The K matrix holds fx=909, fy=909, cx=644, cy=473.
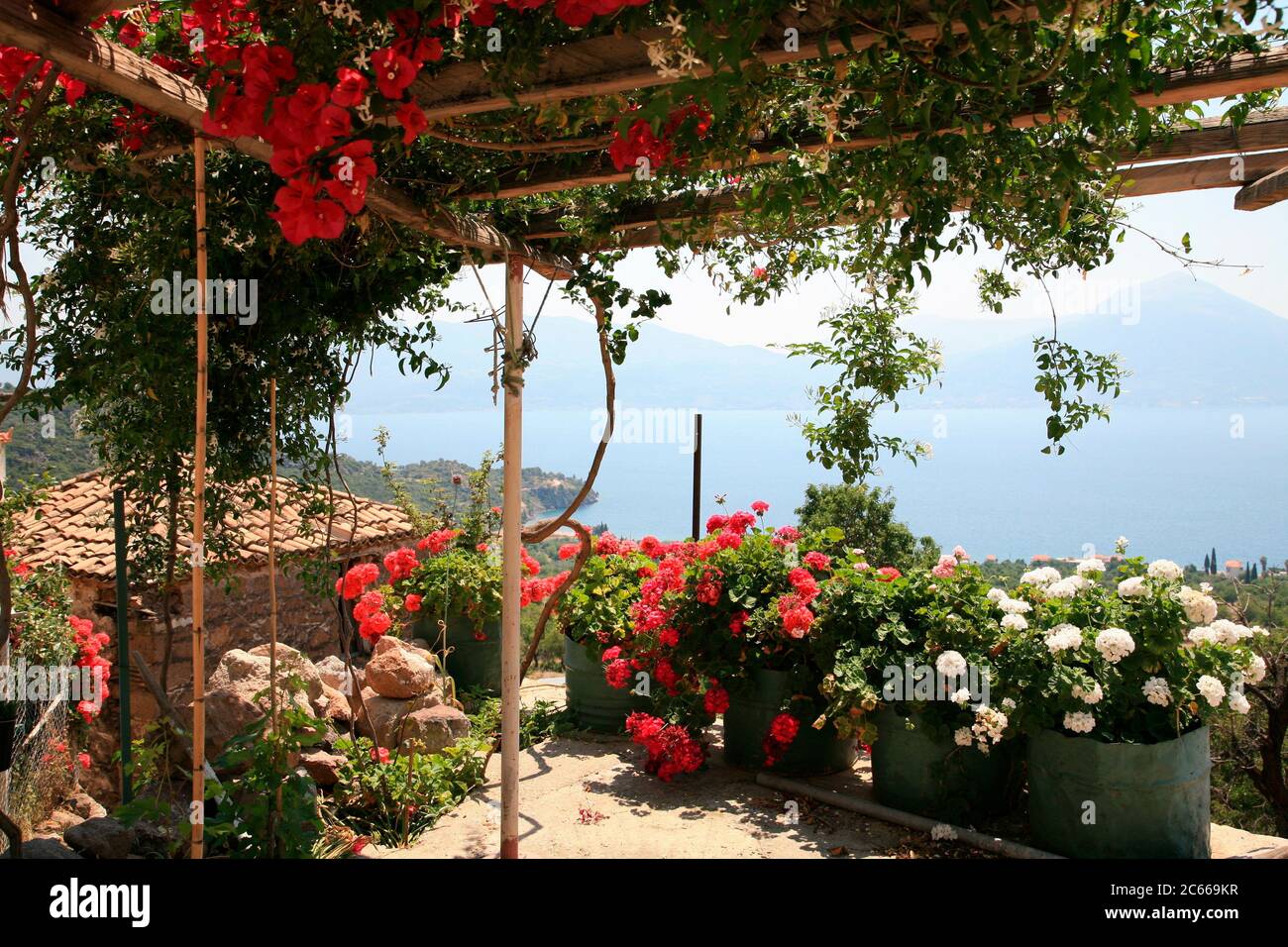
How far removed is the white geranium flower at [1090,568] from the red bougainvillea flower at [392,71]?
331cm

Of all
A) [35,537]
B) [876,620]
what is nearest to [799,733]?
[876,620]

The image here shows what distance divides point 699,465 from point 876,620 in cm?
388

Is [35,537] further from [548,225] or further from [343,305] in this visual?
[548,225]

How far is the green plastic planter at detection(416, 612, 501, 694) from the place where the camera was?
647 cm

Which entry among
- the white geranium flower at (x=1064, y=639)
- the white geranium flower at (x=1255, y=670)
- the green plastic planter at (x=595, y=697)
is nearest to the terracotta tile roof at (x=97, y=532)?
the green plastic planter at (x=595, y=697)

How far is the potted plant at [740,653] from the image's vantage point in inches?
171

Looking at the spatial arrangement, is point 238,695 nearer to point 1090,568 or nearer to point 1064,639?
point 1064,639

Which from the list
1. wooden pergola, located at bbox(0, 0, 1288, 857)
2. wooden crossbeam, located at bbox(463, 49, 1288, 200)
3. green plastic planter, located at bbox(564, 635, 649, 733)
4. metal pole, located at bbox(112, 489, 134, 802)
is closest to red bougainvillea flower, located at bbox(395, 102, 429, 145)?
wooden pergola, located at bbox(0, 0, 1288, 857)

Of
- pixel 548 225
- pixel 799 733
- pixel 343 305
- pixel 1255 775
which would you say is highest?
pixel 548 225

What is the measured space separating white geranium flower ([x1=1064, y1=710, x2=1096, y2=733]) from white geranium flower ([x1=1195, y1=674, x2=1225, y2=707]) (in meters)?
0.38

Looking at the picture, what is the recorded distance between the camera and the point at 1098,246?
2.94 meters

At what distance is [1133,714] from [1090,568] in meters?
0.67

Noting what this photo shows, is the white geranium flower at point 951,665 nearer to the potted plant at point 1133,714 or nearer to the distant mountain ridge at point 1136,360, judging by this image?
the potted plant at point 1133,714

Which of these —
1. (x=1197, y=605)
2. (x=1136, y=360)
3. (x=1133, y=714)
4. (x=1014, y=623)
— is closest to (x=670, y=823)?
(x=1014, y=623)
